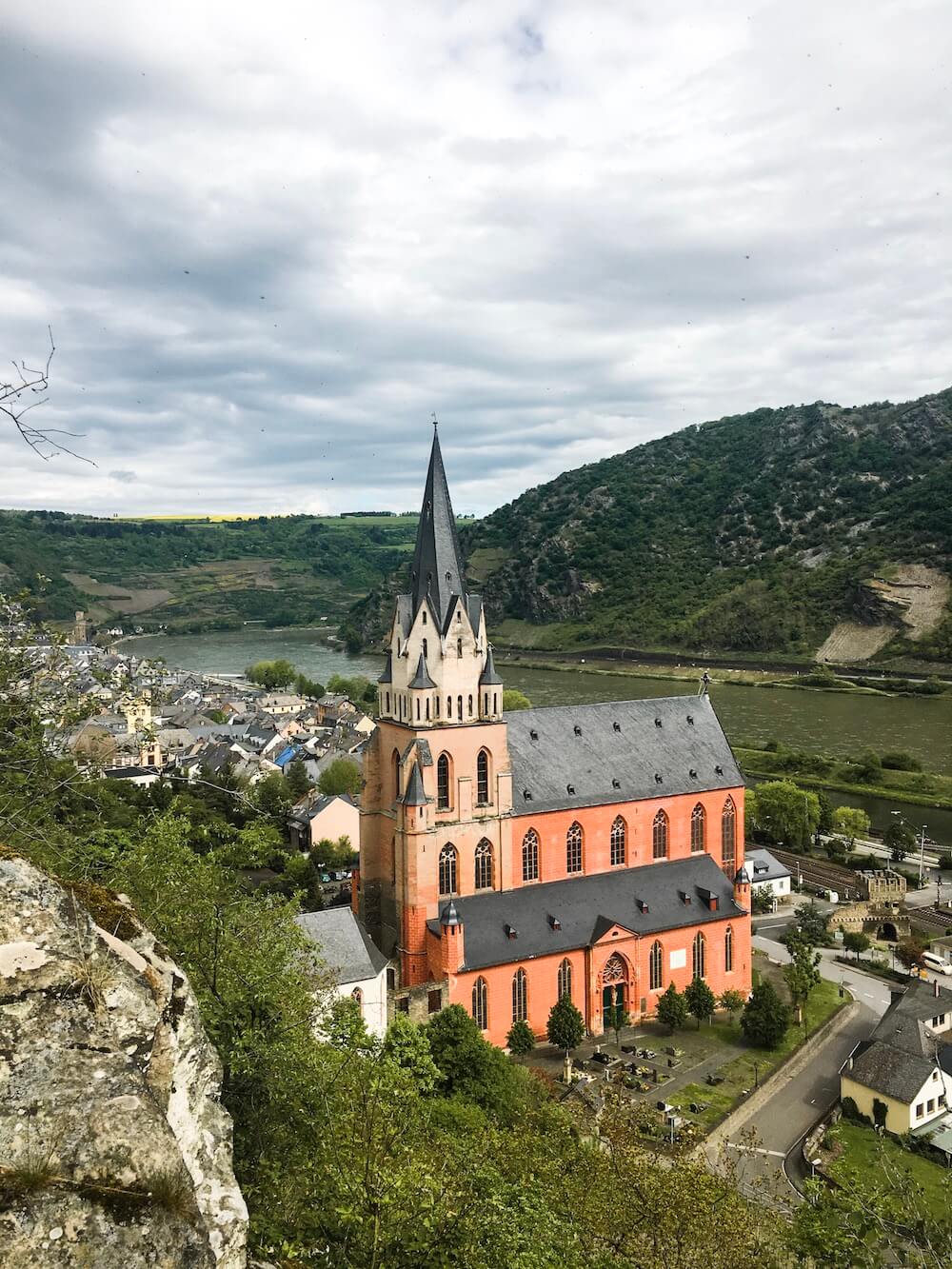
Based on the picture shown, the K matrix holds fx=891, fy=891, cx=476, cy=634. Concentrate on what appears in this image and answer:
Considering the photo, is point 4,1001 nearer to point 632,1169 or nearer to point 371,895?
point 632,1169

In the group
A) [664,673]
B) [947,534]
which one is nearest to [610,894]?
[664,673]

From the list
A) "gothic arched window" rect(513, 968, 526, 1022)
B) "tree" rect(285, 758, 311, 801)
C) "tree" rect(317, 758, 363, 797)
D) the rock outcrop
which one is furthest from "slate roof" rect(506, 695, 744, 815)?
"tree" rect(285, 758, 311, 801)

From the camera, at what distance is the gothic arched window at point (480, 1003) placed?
33.1m

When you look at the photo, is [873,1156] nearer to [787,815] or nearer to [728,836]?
[728,836]

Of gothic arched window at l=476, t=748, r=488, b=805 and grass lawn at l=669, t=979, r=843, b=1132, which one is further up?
gothic arched window at l=476, t=748, r=488, b=805

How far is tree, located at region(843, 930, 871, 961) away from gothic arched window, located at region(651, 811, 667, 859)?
44.6 feet

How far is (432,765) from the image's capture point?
112 ft

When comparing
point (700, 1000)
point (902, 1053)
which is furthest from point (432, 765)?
point (902, 1053)

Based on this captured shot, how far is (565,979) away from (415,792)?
31.6ft

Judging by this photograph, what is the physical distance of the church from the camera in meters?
33.9

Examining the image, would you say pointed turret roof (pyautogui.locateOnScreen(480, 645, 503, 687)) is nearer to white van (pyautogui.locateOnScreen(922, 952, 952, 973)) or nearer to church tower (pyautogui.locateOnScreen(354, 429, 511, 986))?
church tower (pyautogui.locateOnScreen(354, 429, 511, 986))

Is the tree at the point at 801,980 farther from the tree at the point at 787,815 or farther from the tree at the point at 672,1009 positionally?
the tree at the point at 787,815

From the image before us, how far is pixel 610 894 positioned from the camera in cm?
3756

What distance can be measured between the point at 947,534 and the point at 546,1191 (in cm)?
16579
